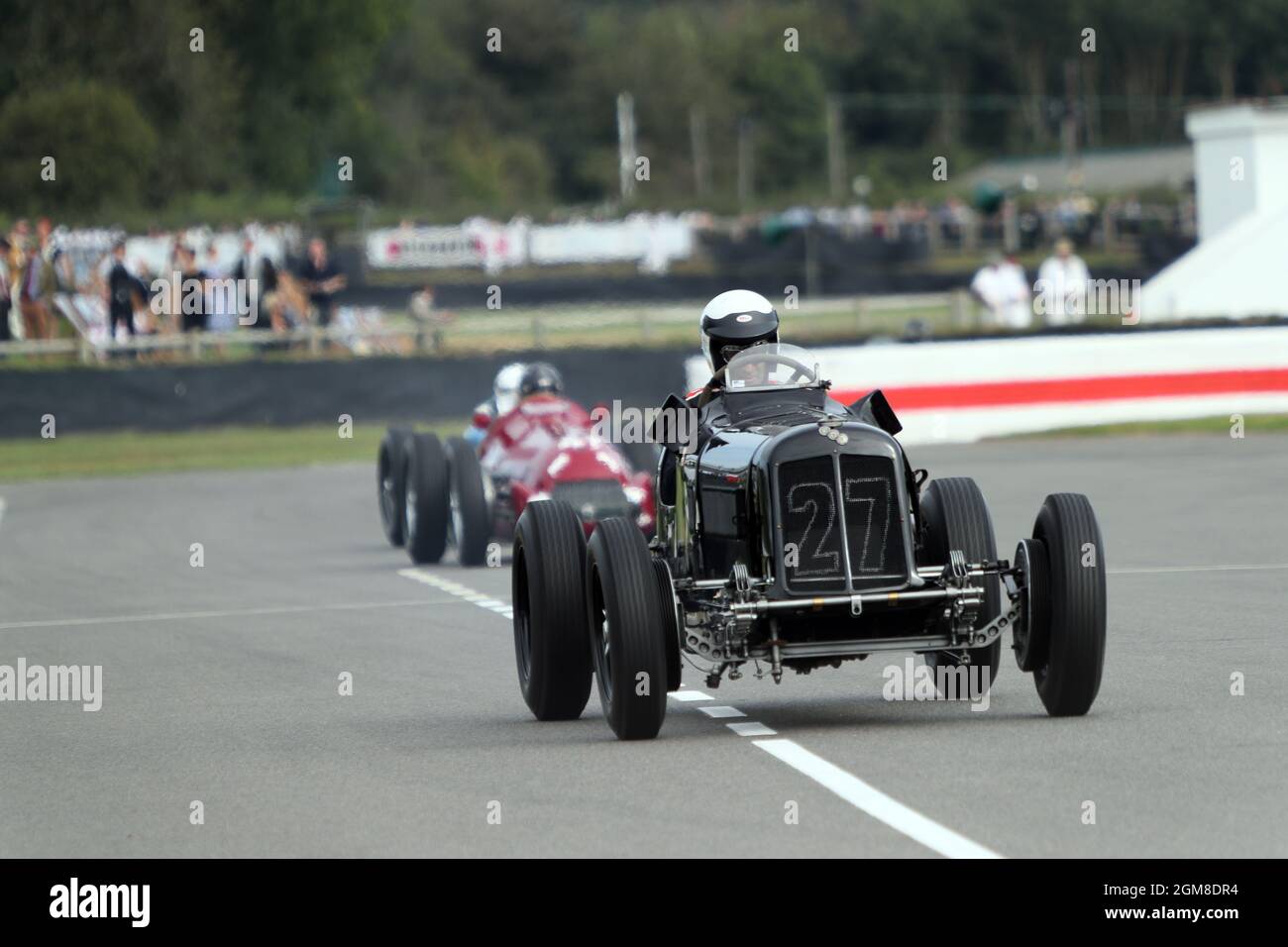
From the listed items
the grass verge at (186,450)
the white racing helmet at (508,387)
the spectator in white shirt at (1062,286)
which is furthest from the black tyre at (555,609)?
the spectator in white shirt at (1062,286)

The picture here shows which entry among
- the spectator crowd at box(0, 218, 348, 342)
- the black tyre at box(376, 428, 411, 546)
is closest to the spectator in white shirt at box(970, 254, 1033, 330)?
the spectator crowd at box(0, 218, 348, 342)

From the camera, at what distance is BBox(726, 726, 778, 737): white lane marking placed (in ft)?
30.7

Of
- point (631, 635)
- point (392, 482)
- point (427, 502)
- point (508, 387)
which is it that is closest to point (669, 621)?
point (631, 635)

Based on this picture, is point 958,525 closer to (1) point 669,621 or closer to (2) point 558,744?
(1) point 669,621

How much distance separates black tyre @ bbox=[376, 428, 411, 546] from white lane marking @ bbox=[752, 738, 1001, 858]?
33.2 feet

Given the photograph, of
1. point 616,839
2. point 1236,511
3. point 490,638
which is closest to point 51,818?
point 616,839

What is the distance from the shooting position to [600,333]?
138ft

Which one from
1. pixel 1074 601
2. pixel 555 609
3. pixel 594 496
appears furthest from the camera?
pixel 594 496

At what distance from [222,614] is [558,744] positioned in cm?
634

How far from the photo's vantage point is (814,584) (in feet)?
30.3

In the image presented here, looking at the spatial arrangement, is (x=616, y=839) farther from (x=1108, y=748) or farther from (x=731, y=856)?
(x=1108, y=748)

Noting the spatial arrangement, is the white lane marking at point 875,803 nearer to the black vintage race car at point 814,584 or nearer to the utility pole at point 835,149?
the black vintage race car at point 814,584

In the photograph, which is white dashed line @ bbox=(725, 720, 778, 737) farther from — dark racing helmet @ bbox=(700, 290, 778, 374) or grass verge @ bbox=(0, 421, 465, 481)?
grass verge @ bbox=(0, 421, 465, 481)

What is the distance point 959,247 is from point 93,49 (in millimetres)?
23824
